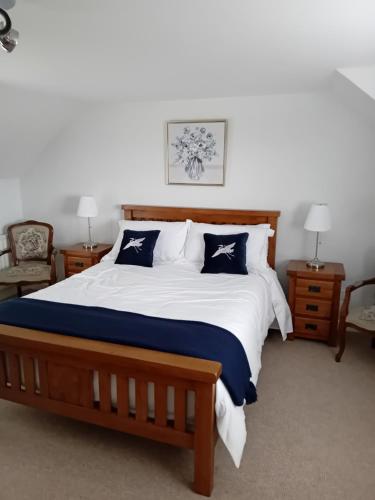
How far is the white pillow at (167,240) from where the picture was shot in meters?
3.44

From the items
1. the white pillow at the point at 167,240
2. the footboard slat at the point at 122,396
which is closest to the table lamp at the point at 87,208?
the white pillow at the point at 167,240

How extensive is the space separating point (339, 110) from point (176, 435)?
9.43ft

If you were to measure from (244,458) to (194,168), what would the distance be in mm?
2597

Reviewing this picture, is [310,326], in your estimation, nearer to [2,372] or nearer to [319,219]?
[319,219]

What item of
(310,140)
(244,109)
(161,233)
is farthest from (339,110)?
(161,233)

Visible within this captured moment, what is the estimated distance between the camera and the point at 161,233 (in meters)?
3.51

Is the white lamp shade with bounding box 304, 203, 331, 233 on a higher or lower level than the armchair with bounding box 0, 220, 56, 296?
higher

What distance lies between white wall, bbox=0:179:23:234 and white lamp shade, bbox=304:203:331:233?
3.26 metres

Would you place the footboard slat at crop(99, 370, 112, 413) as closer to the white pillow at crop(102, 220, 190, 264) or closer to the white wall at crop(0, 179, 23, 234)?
the white pillow at crop(102, 220, 190, 264)

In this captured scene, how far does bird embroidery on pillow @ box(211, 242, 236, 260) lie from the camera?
3117 mm

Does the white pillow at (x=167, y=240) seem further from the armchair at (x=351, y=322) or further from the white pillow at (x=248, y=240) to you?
the armchair at (x=351, y=322)

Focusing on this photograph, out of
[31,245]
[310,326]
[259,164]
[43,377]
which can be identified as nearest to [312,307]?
[310,326]

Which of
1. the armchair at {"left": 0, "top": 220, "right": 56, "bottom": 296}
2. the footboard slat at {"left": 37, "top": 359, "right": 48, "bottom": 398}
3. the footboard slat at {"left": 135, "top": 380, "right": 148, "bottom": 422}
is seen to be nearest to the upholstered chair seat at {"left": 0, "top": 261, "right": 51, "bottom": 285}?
the armchair at {"left": 0, "top": 220, "right": 56, "bottom": 296}

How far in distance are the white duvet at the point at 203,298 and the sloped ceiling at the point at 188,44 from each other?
156cm
